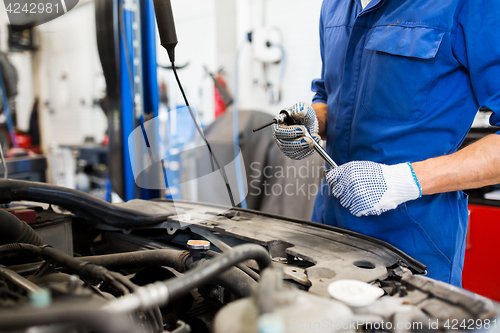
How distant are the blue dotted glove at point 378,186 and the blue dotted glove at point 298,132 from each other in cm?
19

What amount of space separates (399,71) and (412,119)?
0.14 m

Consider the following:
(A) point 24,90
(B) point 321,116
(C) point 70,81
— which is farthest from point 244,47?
(A) point 24,90

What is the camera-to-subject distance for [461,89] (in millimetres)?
876

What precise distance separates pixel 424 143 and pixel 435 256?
0.31 m

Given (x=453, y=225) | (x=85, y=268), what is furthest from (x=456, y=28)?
(x=85, y=268)

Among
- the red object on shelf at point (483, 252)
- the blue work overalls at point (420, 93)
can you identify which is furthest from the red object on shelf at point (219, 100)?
the blue work overalls at point (420, 93)

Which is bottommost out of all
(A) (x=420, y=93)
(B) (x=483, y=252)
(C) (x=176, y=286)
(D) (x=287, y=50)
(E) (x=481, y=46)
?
(B) (x=483, y=252)

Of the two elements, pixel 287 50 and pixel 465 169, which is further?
pixel 287 50

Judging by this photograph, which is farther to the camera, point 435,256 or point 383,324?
point 435,256

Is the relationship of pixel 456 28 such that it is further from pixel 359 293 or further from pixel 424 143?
pixel 359 293

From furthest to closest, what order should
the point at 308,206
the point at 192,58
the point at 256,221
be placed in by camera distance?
the point at 192,58 < the point at 308,206 < the point at 256,221

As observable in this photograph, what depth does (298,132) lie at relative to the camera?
38.5 inches

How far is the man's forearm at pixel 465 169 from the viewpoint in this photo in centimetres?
80

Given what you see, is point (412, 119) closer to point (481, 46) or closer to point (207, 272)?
point (481, 46)
